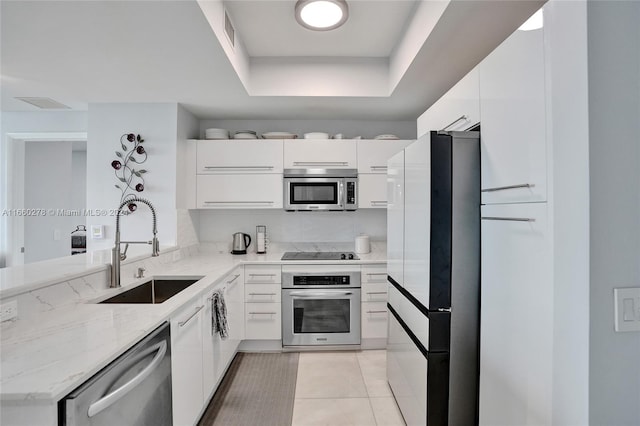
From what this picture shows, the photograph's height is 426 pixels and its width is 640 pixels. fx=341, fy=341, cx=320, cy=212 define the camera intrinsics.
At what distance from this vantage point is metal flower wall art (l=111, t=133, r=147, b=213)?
124 inches

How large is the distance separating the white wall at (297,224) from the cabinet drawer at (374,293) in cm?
75

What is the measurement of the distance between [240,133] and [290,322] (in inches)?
76.5

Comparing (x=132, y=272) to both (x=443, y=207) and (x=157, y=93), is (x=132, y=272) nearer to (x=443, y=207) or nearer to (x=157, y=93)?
(x=157, y=93)

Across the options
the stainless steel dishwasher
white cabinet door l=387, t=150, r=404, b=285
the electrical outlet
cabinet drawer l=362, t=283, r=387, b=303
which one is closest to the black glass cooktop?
cabinet drawer l=362, t=283, r=387, b=303

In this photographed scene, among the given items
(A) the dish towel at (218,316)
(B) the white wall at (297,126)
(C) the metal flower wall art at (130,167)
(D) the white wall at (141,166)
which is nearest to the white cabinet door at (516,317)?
(A) the dish towel at (218,316)

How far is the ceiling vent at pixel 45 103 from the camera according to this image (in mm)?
3061

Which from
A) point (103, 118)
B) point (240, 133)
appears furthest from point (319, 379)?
point (103, 118)

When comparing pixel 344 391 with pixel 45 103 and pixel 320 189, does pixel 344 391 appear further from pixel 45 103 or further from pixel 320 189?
pixel 45 103

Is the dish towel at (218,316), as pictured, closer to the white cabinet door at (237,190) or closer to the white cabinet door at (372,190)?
the white cabinet door at (237,190)

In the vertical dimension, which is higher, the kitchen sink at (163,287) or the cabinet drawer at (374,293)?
the kitchen sink at (163,287)

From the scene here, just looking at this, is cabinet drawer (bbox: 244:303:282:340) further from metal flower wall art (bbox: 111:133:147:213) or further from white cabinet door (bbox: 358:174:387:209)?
metal flower wall art (bbox: 111:133:147:213)

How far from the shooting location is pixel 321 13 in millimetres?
2109

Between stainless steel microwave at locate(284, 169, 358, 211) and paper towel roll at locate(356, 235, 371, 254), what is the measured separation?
1.26ft

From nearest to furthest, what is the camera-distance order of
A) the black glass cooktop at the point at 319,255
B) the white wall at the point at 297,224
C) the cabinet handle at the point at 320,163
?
the black glass cooktop at the point at 319,255, the cabinet handle at the point at 320,163, the white wall at the point at 297,224
